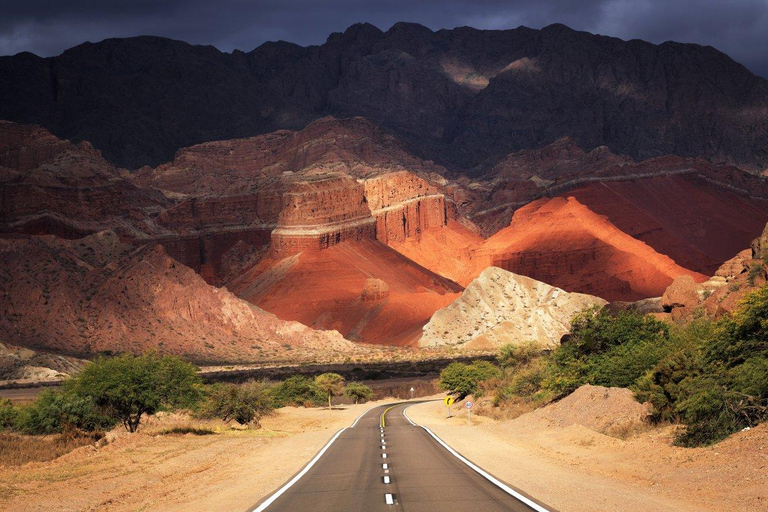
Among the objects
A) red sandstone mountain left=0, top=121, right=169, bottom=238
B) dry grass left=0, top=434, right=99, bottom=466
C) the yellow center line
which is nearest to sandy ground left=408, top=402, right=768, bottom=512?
dry grass left=0, top=434, right=99, bottom=466

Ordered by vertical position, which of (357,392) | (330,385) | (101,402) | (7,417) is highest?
(101,402)

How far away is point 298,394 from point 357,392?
15.8ft

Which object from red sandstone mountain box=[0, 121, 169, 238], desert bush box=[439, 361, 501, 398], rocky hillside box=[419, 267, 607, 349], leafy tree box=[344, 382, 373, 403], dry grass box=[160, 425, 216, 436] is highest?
red sandstone mountain box=[0, 121, 169, 238]

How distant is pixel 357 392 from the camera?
85625 mm

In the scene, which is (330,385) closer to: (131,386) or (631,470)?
(131,386)

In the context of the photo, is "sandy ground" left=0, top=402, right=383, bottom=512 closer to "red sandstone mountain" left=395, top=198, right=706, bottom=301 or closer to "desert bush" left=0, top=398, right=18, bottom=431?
"desert bush" left=0, top=398, right=18, bottom=431

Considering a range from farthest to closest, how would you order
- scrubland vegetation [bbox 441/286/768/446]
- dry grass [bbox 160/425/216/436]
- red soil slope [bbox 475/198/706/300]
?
red soil slope [bbox 475/198/706/300] < dry grass [bbox 160/425/216/436] < scrubland vegetation [bbox 441/286/768/446]

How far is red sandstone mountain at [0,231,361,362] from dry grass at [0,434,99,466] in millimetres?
66963

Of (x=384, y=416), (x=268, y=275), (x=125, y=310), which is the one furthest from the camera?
(x=268, y=275)

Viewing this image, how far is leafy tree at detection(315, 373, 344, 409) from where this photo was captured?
273ft

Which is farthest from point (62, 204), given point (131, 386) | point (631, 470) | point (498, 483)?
point (498, 483)

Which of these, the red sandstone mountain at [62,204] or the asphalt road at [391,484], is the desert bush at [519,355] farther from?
the red sandstone mountain at [62,204]

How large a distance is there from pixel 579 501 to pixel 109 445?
2294 cm

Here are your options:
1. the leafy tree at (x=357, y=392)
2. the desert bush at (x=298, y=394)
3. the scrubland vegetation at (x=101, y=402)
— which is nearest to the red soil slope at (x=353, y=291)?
the leafy tree at (x=357, y=392)
